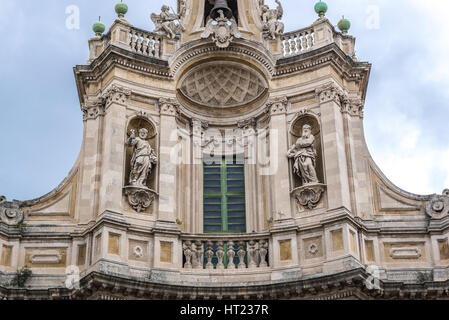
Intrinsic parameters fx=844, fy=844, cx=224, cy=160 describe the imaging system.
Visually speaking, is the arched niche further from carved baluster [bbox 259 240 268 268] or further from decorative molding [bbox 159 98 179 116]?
decorative molding [bbox 159 98 179 116]

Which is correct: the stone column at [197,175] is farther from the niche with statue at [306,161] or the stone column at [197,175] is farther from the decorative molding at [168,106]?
the niche with statue at [306,161]

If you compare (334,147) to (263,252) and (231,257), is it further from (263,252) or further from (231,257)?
(231,257)

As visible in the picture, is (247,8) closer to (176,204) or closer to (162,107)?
(162,107)

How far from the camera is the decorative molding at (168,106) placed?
2120 centimetres

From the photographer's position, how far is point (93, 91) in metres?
21.8

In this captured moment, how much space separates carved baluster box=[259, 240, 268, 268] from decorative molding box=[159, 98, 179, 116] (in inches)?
161

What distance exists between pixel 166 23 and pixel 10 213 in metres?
6.59

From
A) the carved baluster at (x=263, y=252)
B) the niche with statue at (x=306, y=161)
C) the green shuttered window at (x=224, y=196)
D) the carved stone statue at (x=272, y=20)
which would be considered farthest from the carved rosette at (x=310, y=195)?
the carved stone statue at (x=272, y=20)

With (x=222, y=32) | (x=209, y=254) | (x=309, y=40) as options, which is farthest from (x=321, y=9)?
(x=209, y=254)

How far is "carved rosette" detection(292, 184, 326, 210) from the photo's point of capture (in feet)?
65.0

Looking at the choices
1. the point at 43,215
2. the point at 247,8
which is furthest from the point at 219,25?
the point at 43,215

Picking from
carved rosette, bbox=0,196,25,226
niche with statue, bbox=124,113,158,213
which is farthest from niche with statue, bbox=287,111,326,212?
carved rosette, bbox=0,196,25,226

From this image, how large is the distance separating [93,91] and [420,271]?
30.6 ft
